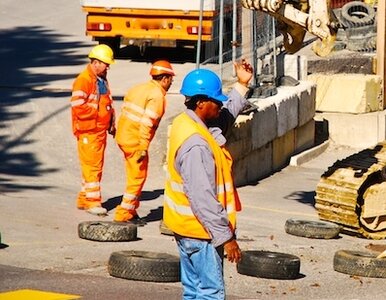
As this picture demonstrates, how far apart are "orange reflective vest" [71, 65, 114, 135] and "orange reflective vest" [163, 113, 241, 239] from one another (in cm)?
677

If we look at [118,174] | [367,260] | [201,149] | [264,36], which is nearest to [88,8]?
[264,36]

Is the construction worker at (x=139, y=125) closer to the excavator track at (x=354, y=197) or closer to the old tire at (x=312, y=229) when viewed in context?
the old tire at (x=312, y=229)

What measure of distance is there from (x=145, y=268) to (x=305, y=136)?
37.0ft

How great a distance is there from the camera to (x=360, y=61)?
87.6 ft

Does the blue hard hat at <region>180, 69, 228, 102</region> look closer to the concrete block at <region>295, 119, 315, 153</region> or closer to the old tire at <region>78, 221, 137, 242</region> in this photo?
the old tire at <region>78, 221, 137, 242</region>

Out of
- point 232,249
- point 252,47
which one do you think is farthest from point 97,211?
point 232,249

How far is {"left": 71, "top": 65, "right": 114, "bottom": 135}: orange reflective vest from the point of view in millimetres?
16188

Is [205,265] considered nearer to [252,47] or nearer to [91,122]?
[91,122]

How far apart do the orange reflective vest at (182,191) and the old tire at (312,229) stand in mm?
6263

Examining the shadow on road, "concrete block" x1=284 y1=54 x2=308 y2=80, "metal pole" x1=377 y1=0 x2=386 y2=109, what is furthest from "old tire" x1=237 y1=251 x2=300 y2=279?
"metal pole" x1=377 y1=0 x2=386 y2=109

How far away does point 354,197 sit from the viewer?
52.6 feet

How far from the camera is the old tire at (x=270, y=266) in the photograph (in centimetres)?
1295

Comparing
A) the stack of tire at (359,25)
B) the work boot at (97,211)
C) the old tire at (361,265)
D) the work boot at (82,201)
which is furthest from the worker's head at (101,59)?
the stack of tire at (359,25)

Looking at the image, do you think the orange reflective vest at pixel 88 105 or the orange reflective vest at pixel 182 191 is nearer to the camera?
the orange reflective vest at pixel 182 191
